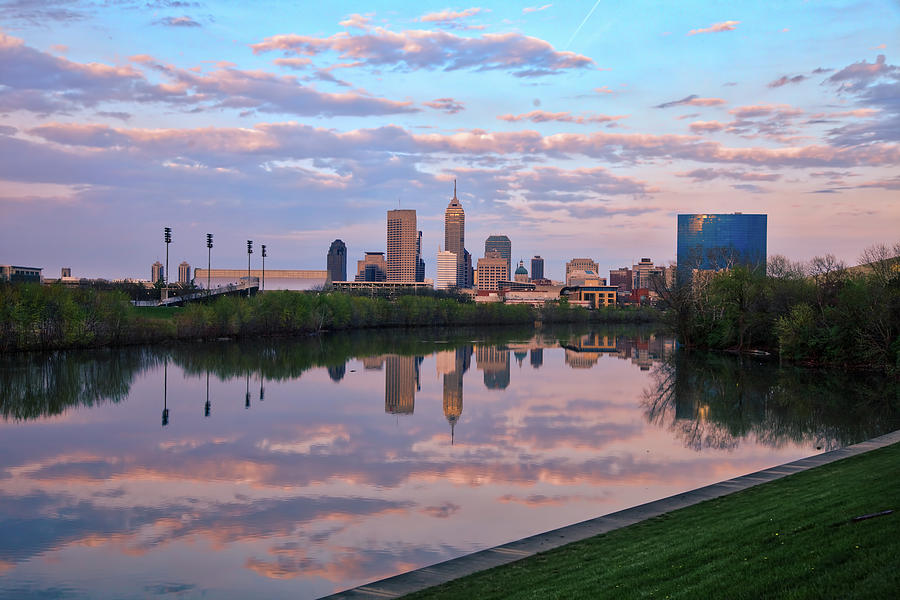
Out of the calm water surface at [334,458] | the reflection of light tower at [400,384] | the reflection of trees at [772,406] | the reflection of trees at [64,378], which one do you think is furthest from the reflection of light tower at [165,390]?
the reflection of trees at [772,406]

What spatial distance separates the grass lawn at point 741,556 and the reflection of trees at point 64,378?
97.3 ft

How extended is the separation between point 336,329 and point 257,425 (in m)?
86.8

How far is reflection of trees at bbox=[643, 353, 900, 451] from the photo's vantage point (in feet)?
97.3

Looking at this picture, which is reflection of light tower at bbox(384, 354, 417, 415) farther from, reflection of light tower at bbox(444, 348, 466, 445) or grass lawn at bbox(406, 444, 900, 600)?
grass lawn at bbox(406, 444, 900, 600)

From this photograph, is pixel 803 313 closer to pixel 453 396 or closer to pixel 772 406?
pixel 772 406

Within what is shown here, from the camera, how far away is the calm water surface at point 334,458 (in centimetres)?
1556

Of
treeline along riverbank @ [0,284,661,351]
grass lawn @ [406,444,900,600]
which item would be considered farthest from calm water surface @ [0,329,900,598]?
treeline along riverbank @ [0,284,661,351]

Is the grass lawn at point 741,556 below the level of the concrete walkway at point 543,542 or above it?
above

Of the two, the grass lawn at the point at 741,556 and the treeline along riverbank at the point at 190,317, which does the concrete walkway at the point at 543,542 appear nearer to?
the grass lawn at the point at 741,556

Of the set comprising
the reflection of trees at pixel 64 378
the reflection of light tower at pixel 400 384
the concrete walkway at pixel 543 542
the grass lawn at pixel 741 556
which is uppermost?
the grass lawn at pixel 741 556

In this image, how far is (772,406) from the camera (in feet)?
122

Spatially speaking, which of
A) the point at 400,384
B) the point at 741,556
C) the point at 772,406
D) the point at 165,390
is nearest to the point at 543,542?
the point at 741,556

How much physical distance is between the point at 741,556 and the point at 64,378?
1810 inches

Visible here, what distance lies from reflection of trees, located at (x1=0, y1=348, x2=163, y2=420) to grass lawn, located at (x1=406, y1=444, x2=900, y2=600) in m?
29.7
